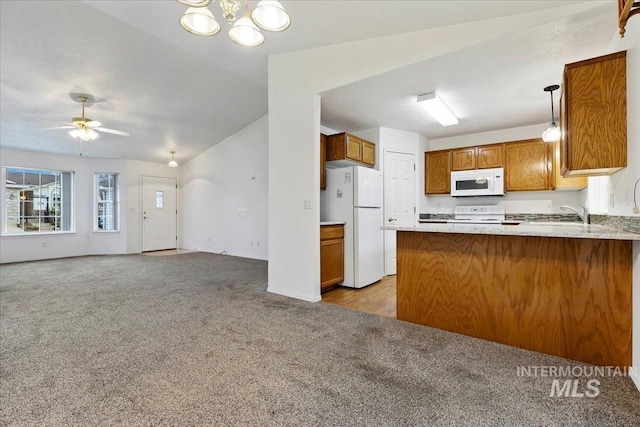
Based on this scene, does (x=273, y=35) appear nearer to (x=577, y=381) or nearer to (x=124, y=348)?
(x=124, y=348)

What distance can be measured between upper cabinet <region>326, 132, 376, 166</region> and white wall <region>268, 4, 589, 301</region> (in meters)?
0.76

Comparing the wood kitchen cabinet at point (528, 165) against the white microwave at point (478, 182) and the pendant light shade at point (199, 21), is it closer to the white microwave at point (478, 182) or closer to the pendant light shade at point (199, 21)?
the white microwave at point (478, 182)

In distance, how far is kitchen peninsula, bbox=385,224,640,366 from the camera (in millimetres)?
1925

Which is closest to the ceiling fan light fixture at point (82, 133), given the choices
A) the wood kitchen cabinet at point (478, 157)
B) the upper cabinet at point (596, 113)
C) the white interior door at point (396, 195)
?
the white interior door at point (396, 195)

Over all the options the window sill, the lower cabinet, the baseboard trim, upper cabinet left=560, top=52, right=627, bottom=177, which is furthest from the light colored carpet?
the window sill

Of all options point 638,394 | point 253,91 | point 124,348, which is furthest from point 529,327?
point 253,91

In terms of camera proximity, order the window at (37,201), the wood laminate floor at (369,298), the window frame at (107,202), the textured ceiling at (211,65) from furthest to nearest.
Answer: the window frame at (107,202), the window at (37,201), the wood laminate floor at (369,298), the textured ceiling at (211,65)

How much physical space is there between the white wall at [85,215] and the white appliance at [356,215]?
18.5 feet

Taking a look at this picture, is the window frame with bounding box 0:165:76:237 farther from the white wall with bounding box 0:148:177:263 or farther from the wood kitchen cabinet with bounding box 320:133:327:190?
the wood kitchen cabinet with bounding box 320:133:327:190

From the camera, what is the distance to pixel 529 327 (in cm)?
219

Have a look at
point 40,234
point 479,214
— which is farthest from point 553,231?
point 40,234

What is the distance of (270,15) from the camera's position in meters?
1.80

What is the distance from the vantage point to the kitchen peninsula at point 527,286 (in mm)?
1925

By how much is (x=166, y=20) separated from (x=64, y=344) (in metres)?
3.24
